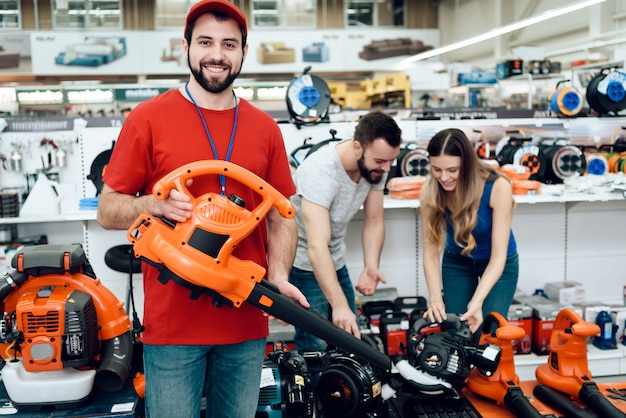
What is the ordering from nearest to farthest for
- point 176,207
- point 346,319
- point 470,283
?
point 176,207, point 346,319, point 470,283

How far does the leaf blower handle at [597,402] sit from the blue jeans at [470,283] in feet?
1.61

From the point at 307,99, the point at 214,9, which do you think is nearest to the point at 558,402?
the point at 214,9

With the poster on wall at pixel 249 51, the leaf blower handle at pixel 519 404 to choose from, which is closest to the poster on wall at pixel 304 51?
the poster on wall at pixel 249 51

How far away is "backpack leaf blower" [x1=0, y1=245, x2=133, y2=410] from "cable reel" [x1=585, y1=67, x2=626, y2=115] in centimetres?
396

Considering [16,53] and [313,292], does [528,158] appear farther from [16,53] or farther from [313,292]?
[16,53]

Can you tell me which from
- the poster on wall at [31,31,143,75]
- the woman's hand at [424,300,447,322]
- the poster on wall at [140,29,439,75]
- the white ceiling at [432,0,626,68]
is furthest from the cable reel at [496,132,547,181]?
the poster on wall at [31,31,143,75]

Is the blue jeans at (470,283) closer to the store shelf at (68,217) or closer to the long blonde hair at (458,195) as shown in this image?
the long blonde hair at (458,195)

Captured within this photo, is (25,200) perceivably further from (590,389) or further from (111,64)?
(111,64)

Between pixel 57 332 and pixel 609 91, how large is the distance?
4.27 metres

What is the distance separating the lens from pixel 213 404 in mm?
1700

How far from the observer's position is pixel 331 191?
254cm

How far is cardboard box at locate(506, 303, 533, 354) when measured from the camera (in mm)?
3729

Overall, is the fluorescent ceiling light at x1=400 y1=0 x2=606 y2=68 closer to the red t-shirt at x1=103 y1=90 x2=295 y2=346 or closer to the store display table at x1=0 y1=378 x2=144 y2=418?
the red t-shirt at x1=103 y1=90 x2=295 y2=346

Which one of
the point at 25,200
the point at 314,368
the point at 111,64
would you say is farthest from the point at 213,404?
the point at 111,64
